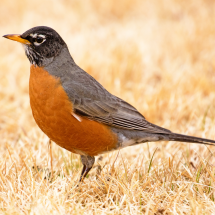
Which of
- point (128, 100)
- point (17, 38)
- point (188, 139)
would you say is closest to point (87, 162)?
point (188, 139)

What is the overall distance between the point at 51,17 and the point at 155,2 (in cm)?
312

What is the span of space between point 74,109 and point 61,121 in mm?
183

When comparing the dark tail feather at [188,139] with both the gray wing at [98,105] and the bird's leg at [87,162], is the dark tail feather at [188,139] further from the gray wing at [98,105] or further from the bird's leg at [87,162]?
the bird's leg at [87,162]

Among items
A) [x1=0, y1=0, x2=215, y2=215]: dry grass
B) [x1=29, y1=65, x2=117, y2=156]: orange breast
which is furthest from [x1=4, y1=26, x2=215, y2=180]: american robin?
[x1=0, y1=0, x2=215, y2=215]: dry grass

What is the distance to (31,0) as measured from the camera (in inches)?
404

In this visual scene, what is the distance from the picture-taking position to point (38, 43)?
11.8ft

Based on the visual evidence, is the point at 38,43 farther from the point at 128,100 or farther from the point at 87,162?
the point at 128,100

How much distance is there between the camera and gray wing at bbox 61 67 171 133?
3439 millimetres

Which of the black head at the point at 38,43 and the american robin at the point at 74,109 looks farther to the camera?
the black head at the point at 38,43

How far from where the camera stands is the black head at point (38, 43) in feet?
11.7

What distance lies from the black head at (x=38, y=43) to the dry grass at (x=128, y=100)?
3.18ft

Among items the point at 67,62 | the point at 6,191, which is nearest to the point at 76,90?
the point at 67,62

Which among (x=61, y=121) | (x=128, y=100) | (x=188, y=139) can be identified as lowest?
(x=61, y=121)

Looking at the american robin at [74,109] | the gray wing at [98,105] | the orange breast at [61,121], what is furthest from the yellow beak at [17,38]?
the gray wing at [98,105]
